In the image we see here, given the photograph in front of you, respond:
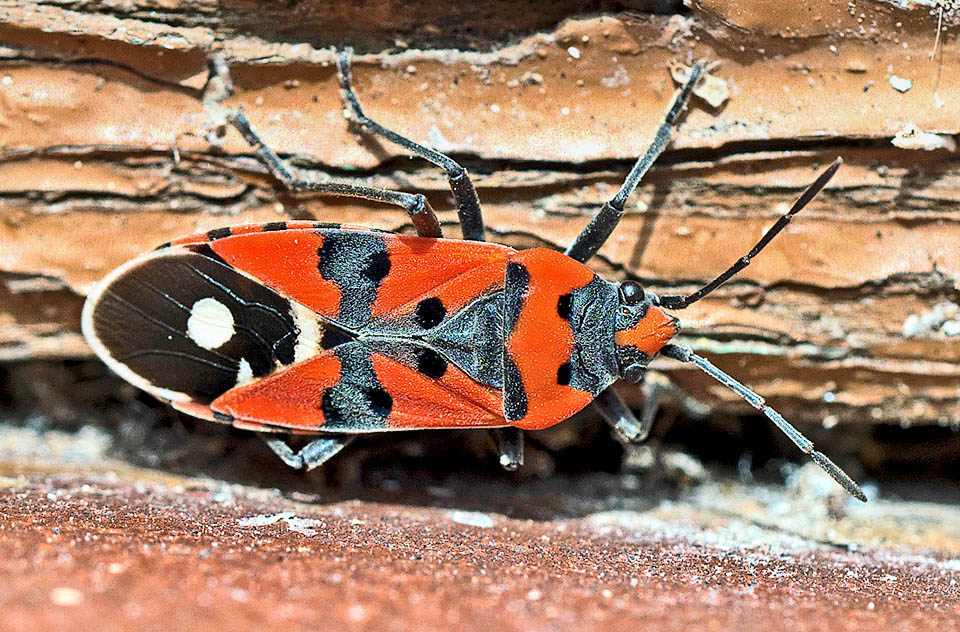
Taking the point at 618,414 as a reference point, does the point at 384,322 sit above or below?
above

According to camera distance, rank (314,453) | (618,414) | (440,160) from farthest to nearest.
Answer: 1. (618,414)
2. (314,453)
3. (440,160)

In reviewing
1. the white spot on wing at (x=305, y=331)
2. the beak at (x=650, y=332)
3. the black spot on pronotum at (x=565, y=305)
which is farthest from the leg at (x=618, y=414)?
the white spot on wing at (x=305, y=331)

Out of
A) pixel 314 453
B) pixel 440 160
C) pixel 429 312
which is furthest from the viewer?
pixel 314 453

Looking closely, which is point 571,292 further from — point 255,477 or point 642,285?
point 255,477

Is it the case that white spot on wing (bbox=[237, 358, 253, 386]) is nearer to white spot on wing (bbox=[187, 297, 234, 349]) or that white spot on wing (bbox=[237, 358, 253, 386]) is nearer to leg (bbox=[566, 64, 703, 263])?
→ white spot on wing (bbox=[187, 297, 234, 349])

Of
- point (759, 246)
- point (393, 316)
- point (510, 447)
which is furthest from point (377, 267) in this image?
point (759, 246)

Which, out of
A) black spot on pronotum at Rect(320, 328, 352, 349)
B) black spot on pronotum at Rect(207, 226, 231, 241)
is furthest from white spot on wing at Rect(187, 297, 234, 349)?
black spot on pronotum at Rect(320, 328, 352, 349)

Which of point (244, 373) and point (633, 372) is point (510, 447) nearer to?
point (633, 372)
